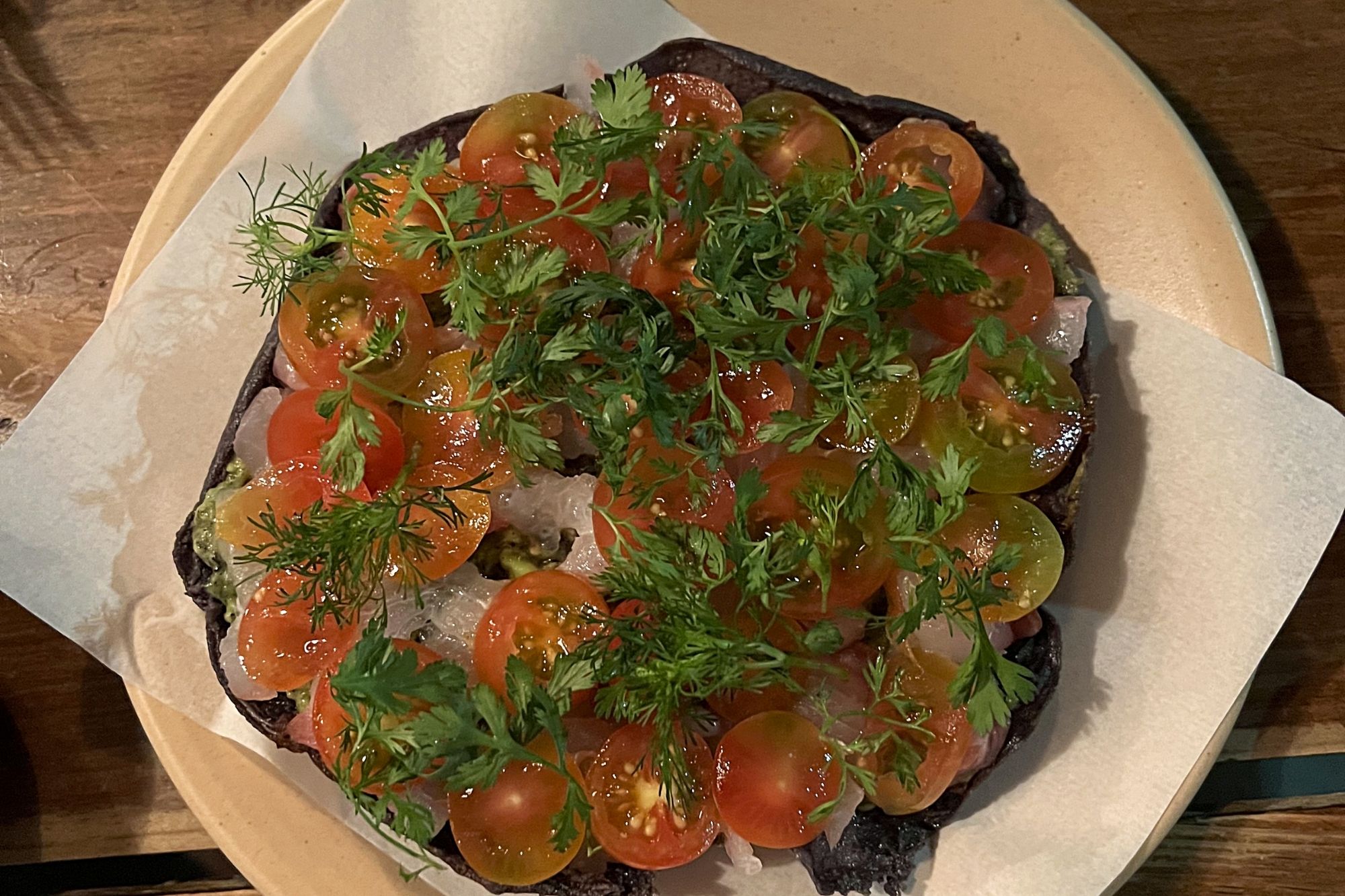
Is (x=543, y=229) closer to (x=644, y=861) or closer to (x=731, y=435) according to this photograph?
(x=731, y=435)

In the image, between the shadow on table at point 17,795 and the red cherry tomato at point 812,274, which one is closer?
the red cherry tomato at point 812,274

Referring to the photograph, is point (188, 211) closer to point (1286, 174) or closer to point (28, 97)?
point (28, 97)

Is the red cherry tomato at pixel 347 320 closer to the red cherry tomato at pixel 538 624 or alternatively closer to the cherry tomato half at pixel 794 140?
the red cherry tomato at pixel 538 624

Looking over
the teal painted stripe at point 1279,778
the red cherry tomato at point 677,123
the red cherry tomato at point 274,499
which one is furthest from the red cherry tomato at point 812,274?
the teal painted stripe at point 1279,778

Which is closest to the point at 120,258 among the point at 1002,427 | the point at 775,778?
the point at 775,778

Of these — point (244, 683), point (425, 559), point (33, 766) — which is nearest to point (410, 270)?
point (425, 559)

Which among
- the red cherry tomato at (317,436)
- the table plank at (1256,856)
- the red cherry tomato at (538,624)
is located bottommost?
the table plank at (1256,856)
